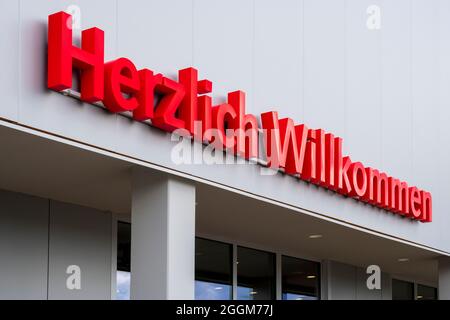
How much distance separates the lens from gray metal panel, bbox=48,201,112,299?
11102mm

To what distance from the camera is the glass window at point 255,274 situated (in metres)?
15.0

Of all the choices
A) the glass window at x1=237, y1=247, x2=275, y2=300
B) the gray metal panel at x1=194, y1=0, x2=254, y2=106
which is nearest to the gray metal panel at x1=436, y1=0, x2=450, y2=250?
the glass window at x1=237, y1=247, x2=275, y2=300

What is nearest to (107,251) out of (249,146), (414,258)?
(249,146)

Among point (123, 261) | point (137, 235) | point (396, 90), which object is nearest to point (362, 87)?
point (396, 90)

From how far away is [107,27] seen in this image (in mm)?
9039

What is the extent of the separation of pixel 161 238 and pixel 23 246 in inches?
83.9

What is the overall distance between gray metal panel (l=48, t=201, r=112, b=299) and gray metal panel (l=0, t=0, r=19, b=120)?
3.59 meters

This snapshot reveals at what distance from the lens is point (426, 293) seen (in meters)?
21.2

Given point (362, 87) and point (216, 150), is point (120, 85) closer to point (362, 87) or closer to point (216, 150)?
point (216, 150)

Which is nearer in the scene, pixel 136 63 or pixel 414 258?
pixel 136 63

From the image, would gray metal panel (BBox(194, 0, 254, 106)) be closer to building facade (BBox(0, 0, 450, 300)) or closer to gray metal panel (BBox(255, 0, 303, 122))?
building facade (BBox(0, 0, 450, 300))

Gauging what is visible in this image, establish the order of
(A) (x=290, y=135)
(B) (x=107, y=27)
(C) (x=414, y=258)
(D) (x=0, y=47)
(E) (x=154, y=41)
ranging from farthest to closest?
(C) (x=414, y=258), (A) (x=290, y=135), (E) (x=154, y=41), (B) (x=107, y=27), (D) (x=0, y=47)

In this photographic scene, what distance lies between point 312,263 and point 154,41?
28.1 feet

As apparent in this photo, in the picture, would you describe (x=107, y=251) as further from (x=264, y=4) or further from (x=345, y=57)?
(x=345, y=57)
